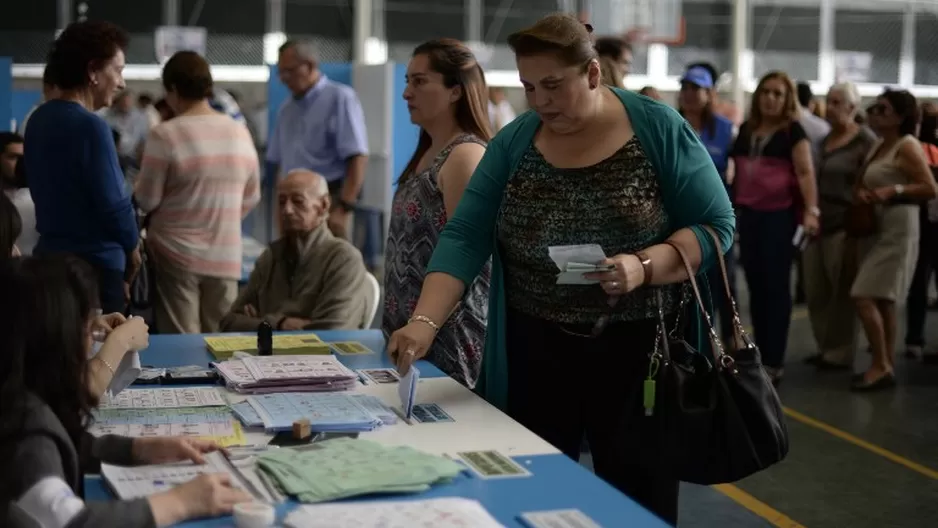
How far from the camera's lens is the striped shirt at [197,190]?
180 inches

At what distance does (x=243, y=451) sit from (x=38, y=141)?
2147 millimetres

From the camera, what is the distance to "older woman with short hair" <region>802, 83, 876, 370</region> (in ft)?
21.8

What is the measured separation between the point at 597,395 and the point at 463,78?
101cm

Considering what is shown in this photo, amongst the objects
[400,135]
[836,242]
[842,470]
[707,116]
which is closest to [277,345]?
[842,470]

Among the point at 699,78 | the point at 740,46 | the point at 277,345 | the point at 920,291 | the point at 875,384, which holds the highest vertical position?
the point at 740,46

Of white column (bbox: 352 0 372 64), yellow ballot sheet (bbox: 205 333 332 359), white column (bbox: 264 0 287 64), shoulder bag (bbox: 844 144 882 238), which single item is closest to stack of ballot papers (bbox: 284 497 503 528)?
yellow ballot sheet (bbox: 205 333 332 359)

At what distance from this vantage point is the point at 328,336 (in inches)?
136

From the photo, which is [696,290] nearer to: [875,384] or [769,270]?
[769,270]

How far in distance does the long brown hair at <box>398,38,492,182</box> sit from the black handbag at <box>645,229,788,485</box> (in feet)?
2.99

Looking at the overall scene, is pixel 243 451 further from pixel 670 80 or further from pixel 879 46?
pixel 879 46

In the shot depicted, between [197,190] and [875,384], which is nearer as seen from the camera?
[197,190]

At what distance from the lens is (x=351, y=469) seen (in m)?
1.95

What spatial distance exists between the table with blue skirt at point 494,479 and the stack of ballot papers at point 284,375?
0.09 metres

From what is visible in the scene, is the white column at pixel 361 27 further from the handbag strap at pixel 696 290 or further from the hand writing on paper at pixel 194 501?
the hand writing on paper at pixel 194 501
